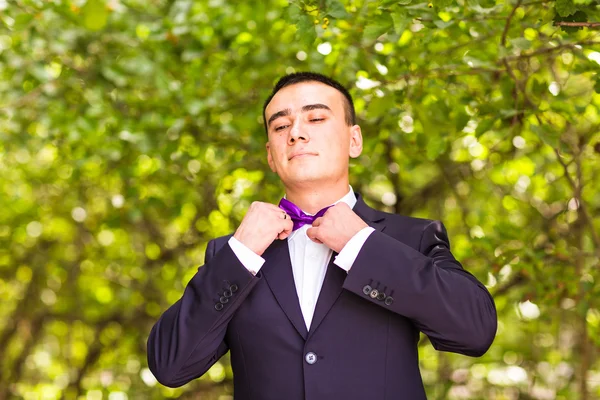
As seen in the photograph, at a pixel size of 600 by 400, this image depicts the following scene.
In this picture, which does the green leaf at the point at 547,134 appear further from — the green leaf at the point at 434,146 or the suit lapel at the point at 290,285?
the suit lapel at the point at 290,285

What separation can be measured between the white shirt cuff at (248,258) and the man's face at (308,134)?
30cm

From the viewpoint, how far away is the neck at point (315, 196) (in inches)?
85.7

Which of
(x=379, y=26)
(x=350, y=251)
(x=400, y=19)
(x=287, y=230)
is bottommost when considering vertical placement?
(x=287, y=230)

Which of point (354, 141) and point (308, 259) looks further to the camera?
point (354, 141)

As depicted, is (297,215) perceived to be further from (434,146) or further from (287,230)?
(434,146)

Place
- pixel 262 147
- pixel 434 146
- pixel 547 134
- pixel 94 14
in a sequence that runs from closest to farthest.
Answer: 1. pixel 94 14
2. pixel 547 134
3. pixel 434 146
4. pixel 262 147

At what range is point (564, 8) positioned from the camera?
1966mm

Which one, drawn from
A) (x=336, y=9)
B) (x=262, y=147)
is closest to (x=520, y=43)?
(x=336, y=9)

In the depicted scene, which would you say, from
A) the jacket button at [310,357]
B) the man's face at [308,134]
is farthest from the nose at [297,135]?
the jacket button at [310,357]

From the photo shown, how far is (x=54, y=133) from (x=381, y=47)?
77.3 inches

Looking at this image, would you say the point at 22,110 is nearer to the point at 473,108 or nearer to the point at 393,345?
the point at 473,108

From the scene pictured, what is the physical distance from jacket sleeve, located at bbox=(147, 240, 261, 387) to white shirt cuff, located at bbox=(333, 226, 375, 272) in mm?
246

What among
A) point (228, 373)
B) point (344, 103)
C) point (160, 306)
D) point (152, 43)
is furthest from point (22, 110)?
point (344, 103)

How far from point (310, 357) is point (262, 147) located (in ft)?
5.99
